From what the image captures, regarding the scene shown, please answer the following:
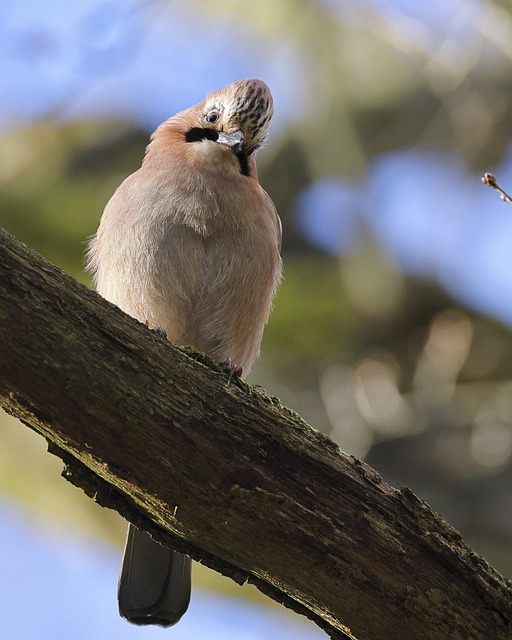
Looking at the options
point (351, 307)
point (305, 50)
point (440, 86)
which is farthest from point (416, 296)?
point (305, 50)

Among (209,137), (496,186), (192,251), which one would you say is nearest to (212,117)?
(209,137)

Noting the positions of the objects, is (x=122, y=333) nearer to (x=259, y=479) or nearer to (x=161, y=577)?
(x=259, y=479)

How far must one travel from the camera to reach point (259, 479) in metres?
3.41

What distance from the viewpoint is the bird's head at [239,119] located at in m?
5.11

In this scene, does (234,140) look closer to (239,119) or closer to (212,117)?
(239,119)

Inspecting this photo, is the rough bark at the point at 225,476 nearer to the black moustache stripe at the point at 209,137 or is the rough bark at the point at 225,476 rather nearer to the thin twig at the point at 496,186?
the thin twig at the point at 496,186

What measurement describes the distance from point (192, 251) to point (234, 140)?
2.25ft

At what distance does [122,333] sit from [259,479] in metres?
0.71

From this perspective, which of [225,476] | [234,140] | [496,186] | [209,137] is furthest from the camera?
[209,137]

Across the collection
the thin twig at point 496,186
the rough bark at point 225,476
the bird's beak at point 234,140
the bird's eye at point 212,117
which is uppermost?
the bird's eye at point 212,117

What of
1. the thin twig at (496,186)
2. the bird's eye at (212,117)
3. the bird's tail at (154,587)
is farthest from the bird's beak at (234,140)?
the bird's tail at (154,587)

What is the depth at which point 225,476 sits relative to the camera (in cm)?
337

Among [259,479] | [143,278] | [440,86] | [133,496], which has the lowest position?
[133,496]

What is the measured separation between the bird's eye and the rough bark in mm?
2040
